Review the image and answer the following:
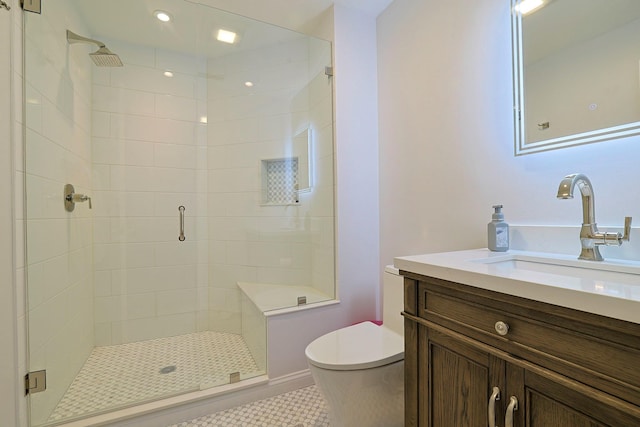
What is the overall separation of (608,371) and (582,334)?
64 millimetres

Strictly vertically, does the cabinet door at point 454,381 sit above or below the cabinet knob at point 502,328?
below

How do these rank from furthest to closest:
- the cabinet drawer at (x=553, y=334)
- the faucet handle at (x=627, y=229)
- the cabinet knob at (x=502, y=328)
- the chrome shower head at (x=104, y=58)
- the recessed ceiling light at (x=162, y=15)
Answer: the recessed ceiling light at (x=162, y=15) < the chrome shower head at (x=104, y=58) < the faucet handle at (x=627, y=229) < the cabinet knob at (x=502, y=328) < the cabinet drawer at (x=553, y=334)

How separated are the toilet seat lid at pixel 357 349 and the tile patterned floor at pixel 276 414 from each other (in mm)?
434

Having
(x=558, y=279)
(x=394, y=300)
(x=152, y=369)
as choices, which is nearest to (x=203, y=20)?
(x=394, y=300)

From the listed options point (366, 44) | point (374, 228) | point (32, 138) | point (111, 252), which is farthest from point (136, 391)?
point (366, 44)

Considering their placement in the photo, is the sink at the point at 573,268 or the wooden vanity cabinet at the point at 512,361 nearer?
the wooden vanity cabinet at the point at 512,361

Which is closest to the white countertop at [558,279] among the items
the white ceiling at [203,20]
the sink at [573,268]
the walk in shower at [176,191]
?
the sink at [573,268]

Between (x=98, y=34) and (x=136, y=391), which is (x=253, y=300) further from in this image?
(x=98, y=34)

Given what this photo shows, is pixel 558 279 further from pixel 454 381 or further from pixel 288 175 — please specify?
pixel 288 175

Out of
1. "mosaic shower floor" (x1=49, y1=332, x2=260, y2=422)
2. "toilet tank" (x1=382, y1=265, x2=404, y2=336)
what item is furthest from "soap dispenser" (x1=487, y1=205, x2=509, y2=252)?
"mosaic shower floor" (x1=49, y1=332, x2=260, y2=422)

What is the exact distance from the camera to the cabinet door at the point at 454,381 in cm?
73

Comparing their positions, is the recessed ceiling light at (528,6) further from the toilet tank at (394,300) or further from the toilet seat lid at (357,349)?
the toilet seat lid at (357,349)

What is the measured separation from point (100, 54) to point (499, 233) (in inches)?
94.2

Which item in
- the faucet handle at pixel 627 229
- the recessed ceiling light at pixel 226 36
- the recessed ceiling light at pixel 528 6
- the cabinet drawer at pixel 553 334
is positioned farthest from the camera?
the recessed ceiling light at pixel 226 36
